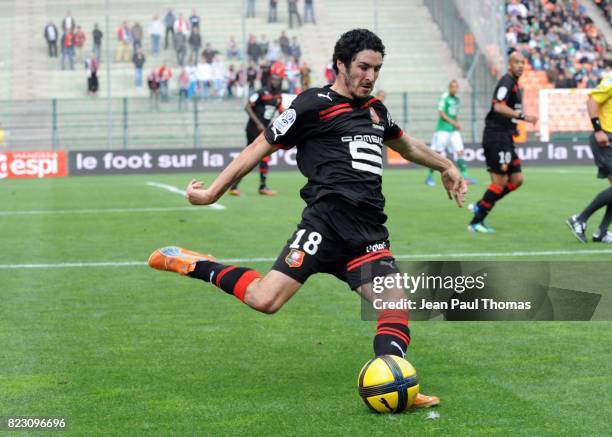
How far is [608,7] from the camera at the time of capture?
4606cm

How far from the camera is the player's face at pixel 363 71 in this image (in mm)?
6016

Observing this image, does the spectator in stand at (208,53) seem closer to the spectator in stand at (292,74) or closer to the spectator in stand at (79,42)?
A: the spectator in stand at (292,74)

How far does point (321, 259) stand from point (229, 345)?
1.70 meters

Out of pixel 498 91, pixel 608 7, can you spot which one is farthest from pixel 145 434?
pixel 608 7

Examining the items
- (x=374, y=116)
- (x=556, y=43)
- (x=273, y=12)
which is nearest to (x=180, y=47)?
(x=273, y=12)

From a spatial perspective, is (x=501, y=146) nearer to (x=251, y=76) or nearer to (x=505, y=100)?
(x=505, y=100)

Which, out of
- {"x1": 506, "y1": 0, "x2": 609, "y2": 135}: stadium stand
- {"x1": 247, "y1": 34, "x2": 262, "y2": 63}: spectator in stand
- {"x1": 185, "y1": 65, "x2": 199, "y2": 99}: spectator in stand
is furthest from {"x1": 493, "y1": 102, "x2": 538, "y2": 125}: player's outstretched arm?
{"x1": 247, "y1": 34, "x2": 262, "y2": 63}: spectator in stand

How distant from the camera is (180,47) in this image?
3919 centimetres

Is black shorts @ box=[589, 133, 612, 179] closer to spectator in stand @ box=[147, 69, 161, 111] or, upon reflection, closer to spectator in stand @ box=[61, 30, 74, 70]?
spectator in stand @ box=[147, 69, 161, 111]

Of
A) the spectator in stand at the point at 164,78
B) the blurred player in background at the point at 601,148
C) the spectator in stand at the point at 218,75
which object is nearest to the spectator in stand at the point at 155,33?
the spectator in stand at the point at 164,78

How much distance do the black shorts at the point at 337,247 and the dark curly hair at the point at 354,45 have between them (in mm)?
793

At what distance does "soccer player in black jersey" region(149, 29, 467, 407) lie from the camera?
608 cm

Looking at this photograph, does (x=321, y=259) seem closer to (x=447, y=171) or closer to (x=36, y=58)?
(x=447, y=171)

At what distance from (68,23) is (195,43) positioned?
449 cm
